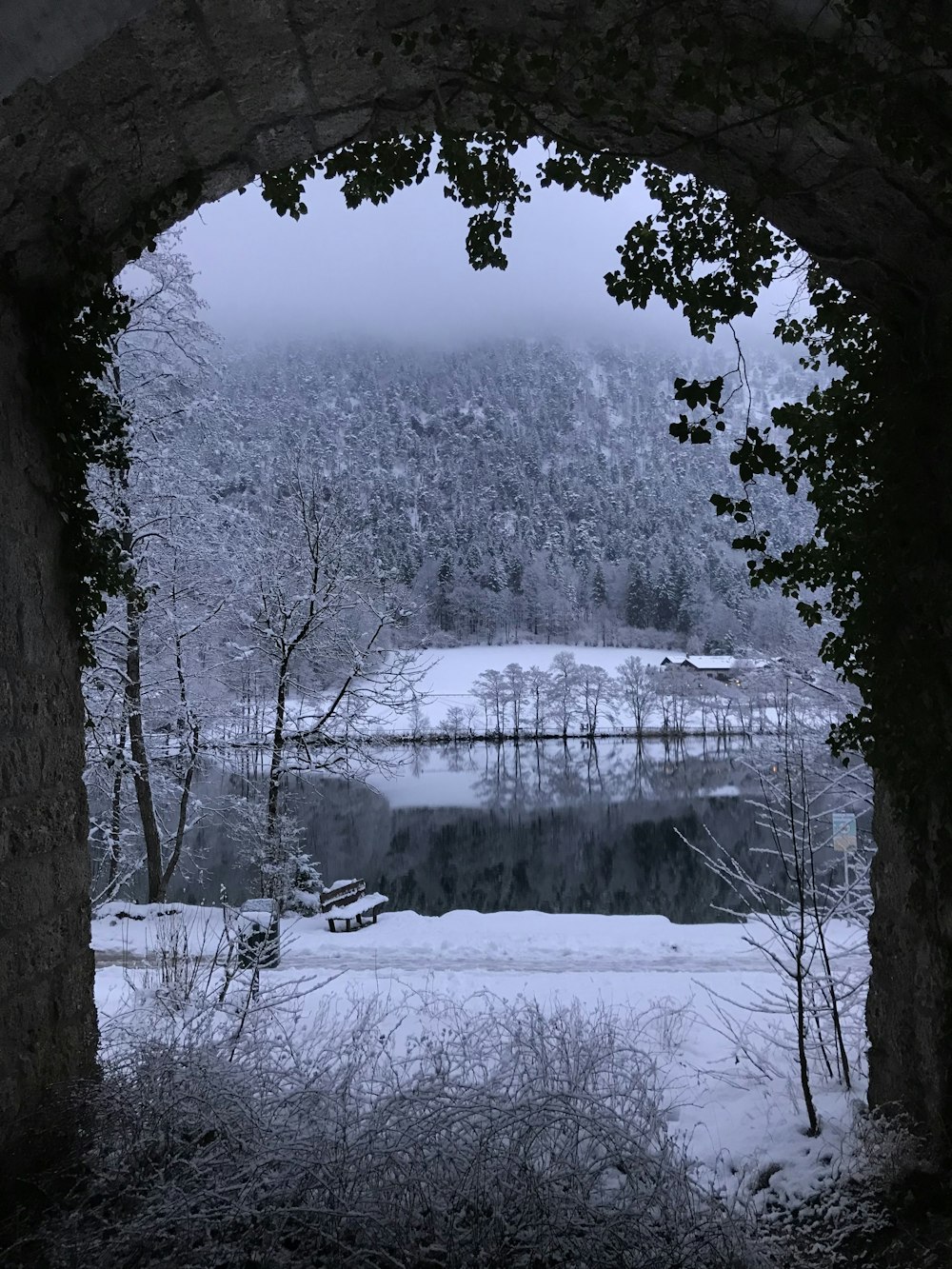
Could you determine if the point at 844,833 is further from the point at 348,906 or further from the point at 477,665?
the point at 477,665

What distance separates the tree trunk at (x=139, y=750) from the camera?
8359 millimetres

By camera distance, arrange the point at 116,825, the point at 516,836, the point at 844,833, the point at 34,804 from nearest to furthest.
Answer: the point at 34,804
the point at 844,833
the point at 116,825
the point at 516,836

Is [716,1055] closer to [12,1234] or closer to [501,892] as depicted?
[12,1234]

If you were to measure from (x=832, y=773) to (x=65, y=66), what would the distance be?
10.5 metres

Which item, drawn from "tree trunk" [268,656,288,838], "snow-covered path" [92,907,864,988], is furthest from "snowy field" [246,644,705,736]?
"tree trunk" [268,656,288,838]

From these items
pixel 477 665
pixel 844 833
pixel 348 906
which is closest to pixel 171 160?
pixel 844 833

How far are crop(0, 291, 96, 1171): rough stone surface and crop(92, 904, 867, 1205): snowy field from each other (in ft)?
3.64

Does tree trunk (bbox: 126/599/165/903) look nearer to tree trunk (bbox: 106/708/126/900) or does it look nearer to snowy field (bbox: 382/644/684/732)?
tree trunk (bbox: 106/708/126/900)

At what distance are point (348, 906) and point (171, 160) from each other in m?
9.51

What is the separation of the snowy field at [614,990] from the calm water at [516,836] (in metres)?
1.23

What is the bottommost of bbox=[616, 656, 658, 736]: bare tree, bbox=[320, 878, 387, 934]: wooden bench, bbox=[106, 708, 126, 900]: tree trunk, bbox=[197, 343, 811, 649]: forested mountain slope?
bbox=[320, 878, 387, 934]: wooden bench

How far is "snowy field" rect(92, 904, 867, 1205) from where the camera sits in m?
3.19

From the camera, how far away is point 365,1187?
199 cm

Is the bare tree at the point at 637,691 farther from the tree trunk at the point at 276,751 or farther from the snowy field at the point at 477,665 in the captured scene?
the tree trunk at the point at 276,751
